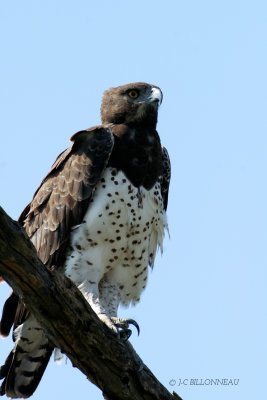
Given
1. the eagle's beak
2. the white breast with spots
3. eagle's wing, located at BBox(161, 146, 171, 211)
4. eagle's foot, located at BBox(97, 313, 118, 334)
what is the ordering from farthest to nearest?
eagle's wing, located at BBox(161, 146, 171, 211) < the eagle's beak < the white breast with spots < eagle's foot, located at BBox(97, 313, 118, 334)

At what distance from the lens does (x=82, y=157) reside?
841 centimetres

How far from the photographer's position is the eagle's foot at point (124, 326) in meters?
7.10

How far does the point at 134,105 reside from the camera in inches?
354

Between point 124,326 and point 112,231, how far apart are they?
3.94 ft

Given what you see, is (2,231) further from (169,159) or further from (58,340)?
(169,159)

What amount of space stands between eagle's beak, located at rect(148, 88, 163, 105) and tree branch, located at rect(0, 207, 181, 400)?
343cm

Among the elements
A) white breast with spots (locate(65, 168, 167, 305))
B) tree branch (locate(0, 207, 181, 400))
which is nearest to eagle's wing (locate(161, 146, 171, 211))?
white breast with spots (locate(65, 168, 167, 305))

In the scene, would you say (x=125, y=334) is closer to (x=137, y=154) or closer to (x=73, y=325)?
(x=73, y=325)

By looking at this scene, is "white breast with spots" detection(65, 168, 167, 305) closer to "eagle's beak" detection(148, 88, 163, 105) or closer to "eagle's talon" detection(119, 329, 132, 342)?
"eagle's talon" detection(119, 329, 132, 342)

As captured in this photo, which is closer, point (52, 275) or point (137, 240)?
point (52, 275)

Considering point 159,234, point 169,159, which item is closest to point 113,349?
point 159,234

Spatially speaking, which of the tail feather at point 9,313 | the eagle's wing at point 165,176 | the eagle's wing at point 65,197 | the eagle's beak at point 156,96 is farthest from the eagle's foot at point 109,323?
the eagle's beak at point 156,96

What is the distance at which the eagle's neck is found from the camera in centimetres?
827

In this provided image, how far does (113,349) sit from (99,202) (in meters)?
2.11
